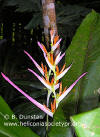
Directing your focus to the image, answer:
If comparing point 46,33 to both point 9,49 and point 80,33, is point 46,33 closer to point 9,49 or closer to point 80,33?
point 80,33

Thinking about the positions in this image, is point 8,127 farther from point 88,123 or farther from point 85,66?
point 85,66

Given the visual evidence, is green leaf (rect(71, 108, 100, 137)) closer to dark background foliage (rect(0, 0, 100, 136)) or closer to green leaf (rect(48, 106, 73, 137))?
green leaf (rect(48, 106, 73, 137))

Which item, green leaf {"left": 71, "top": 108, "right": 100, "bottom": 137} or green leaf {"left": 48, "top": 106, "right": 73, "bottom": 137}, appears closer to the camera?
green leaf {"left": 71, "top": 108, "right": 100, "bottom": 137}

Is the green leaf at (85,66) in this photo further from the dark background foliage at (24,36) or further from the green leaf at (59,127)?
the dark background foliage at (24,36)

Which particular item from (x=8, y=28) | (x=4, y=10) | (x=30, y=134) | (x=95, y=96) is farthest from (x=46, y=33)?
(x=8, y=28)

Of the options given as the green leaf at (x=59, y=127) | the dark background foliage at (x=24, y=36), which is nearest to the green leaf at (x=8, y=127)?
the green leaf at (x=59, y=127)

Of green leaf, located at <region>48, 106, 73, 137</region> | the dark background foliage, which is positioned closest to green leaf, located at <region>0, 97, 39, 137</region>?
green leaf, located at <region>48, 106, 73, 137</region>
